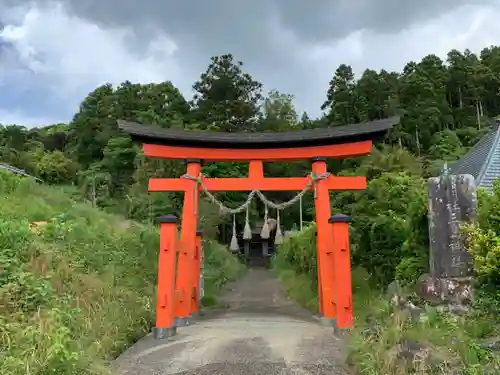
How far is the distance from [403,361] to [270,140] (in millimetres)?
5484

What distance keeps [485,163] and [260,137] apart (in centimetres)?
583

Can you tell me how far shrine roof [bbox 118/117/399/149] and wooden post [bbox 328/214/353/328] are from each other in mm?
1727

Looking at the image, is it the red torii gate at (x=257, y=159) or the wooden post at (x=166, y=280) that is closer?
the wooden post at (x=166, y=280)

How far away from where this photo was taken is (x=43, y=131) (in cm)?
4288

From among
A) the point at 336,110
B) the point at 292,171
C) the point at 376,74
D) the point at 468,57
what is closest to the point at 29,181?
the point at 292,171

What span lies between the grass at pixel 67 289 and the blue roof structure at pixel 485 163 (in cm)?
765

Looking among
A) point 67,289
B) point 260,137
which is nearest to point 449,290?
point 260,137

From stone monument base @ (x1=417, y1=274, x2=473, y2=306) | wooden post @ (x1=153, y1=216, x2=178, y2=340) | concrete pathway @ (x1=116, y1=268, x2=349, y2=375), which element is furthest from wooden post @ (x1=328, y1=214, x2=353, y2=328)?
wooden post @ (x1=153, y1=216, x2=178, y2=340)

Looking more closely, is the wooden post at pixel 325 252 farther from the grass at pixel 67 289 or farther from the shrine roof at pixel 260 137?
the grass at pixel 67 289

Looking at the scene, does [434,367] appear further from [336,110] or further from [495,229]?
[336,110]

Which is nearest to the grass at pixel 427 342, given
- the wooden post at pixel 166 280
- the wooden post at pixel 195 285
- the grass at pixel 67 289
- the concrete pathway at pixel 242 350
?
the concrete pathway at pixel 242 350

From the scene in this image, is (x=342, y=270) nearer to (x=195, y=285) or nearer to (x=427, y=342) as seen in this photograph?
(x=427, y=342)

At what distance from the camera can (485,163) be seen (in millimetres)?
11609

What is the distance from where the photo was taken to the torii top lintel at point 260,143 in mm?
9273
